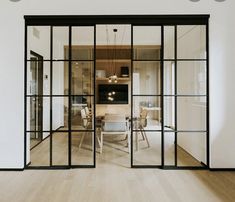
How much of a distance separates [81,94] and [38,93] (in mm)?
755

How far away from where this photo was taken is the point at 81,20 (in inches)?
154

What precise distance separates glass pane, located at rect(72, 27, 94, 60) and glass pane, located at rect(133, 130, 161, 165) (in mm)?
1689

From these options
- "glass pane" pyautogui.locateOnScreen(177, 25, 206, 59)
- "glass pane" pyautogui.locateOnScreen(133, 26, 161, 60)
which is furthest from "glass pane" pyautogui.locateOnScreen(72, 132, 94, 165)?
"glass pane" pyautogui.locateOnScreen(177, 25, 206, 59)

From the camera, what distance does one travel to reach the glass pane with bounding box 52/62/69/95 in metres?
4.00

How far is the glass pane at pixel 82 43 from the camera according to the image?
4.00m

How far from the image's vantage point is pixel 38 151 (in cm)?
411

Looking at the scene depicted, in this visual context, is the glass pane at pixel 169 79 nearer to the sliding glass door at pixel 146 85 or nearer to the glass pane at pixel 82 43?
the sliding glass door at pixel 146 85

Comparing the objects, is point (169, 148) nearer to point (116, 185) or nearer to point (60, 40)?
point (116, 185)

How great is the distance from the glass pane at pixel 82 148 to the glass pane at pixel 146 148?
826mm

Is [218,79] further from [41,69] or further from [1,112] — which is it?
[1,112]

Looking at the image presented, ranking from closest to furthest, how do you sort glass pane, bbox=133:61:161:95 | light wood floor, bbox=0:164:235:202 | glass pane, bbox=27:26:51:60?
light wood floor, bbox=0:164:235:202
glass pane, bbox=27:26:51:60
glass pane, bbox=133:61:161:95

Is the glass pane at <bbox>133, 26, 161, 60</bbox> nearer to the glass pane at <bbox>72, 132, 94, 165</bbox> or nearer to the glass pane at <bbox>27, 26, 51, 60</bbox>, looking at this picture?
the glass pane at <bbox>27, 26, 51, 60</bbox>

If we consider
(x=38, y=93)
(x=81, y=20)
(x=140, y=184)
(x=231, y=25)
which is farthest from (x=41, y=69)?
(x=231, y=25)

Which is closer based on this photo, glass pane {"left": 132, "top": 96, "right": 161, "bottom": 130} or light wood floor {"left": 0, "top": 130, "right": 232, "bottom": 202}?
light wood floor {"left": 0, "top": 130, "right": 232, "bottom": 202}
